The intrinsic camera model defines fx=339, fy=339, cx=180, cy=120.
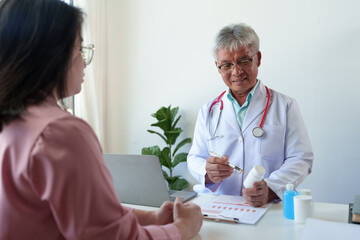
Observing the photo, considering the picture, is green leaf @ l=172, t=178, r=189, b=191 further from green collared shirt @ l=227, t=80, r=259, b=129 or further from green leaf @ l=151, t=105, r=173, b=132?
green collared shirt @ l=227, t=80, r=259, b=129

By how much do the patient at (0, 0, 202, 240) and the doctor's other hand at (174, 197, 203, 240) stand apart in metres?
0.19

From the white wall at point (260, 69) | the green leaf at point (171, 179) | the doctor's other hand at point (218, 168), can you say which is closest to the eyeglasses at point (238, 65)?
the doctor's other hand at point (218, 168)

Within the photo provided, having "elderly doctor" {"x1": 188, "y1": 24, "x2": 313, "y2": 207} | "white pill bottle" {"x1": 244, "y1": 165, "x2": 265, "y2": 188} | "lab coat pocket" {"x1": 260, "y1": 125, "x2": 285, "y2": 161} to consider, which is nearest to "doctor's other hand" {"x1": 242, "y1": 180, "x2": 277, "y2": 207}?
"white pill bottle" {"x1": 244, "y1": 165, "x2": 265, "y2": 188}

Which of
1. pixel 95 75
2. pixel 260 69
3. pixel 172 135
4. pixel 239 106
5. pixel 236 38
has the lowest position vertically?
pixel 172 135

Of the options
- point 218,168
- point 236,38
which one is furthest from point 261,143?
point 236,38

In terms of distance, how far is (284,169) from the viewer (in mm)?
1850

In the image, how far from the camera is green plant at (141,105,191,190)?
3270 mm

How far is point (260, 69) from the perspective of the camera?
304 cm

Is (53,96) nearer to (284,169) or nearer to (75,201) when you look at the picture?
(75,201)

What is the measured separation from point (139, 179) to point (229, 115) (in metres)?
0.83

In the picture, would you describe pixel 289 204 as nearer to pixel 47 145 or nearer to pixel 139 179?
pixel 139 179

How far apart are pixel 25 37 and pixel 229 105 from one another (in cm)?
157

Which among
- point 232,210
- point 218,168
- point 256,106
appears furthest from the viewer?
point 256,106

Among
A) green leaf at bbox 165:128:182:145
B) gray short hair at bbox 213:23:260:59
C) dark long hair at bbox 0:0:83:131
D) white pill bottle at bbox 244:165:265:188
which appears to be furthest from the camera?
green leaf at bbox 165:128:182:145
